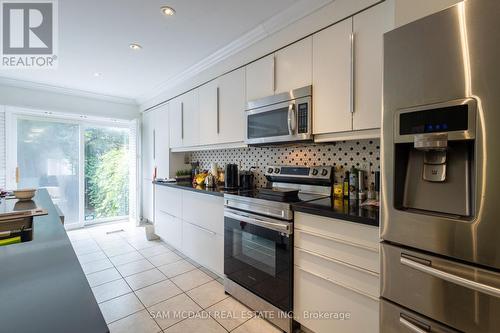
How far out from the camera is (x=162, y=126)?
379 cm

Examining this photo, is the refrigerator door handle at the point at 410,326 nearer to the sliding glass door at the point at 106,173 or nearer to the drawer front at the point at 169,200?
the drawer front at the point at 169,200

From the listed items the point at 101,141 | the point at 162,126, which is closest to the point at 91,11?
the point at 162,126

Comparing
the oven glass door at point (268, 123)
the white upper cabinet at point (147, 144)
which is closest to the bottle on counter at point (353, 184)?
the oven glass door at point (268, 123)

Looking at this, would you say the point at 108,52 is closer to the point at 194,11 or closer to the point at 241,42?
the point at 194,11

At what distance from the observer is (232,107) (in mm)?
2447

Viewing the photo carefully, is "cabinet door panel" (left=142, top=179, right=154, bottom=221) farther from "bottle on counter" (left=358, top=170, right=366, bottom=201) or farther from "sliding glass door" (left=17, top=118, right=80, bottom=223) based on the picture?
"bottle on counter" (left=358, top=170, right=366, bottom=201)

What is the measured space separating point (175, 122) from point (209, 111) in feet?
3.03

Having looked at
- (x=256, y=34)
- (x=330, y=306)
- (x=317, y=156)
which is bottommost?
(x=330, y=306)

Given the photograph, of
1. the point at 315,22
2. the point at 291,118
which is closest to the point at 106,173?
the point at 291,118

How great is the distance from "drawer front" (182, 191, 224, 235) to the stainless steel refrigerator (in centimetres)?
154

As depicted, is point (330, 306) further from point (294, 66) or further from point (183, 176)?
point (183, 176)

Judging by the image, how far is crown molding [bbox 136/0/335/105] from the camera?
1.73 m

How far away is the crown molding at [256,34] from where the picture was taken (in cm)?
173

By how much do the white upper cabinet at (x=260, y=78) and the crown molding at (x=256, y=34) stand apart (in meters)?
0.22
